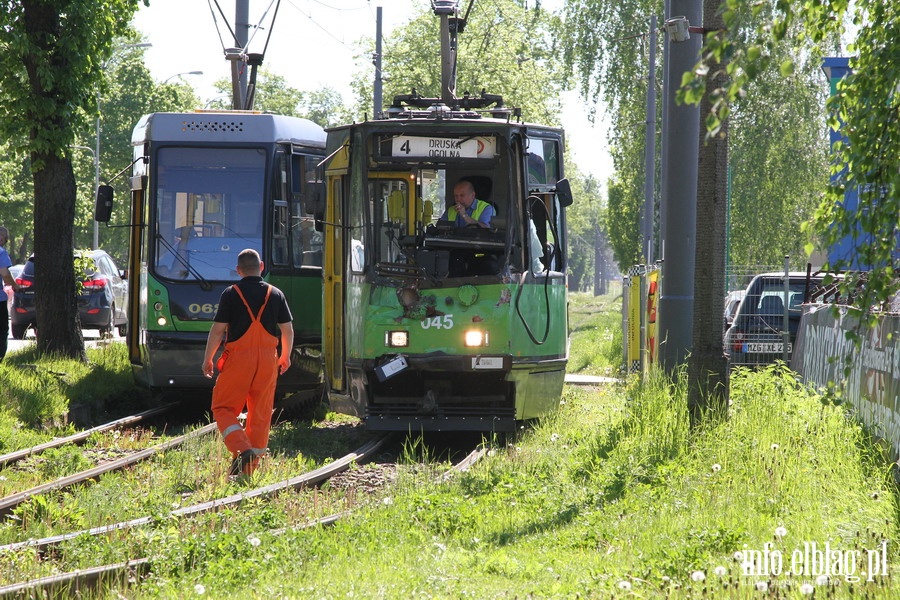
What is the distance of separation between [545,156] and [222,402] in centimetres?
407

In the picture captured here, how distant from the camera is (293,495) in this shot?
337 inches

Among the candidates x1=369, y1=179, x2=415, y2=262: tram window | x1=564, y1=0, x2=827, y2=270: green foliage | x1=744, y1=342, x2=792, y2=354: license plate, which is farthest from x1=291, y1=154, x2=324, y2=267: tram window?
x1=564, y1=0, x2=827, y2=270: green foliage

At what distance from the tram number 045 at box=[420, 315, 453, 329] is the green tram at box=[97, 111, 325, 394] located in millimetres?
2614

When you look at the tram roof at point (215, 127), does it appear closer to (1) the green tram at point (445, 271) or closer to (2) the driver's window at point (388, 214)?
(1) the green tram at point (445, 271)

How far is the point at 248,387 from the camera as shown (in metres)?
9.63

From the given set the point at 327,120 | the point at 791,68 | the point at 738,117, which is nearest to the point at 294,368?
the point at 791,68

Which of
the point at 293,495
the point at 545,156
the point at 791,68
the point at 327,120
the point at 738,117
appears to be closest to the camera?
the point at 791,68

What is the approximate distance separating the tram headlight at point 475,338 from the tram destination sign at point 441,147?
163cm

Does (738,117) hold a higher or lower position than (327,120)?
lower

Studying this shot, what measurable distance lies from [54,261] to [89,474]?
8263 millimetres

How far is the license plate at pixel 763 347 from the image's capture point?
17.2 metres

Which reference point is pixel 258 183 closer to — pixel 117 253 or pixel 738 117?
pixel 738 117

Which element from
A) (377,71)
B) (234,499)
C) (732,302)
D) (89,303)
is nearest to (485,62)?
(377,71)

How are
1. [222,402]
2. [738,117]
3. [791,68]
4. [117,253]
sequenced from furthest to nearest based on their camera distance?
[117,253] < [738,117] < [222,402] < [791,68]
